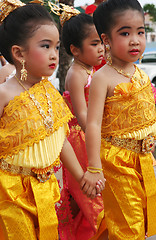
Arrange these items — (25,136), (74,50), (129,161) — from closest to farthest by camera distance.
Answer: (25,136), (129,161), (74,50)

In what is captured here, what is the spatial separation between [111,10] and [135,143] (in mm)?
896

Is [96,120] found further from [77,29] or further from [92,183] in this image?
[77,29]

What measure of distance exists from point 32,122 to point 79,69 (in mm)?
1186

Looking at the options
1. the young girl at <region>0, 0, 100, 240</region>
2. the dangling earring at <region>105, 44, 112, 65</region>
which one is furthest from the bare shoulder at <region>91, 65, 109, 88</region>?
the young girl at <region>0, 0, 100, 240</region>

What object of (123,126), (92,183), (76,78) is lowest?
(92,183)

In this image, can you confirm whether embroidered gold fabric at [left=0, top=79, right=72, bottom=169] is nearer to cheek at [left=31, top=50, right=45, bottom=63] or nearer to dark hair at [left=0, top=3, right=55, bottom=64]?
cheek at [left=31, top=50, right=45, bottom=63]

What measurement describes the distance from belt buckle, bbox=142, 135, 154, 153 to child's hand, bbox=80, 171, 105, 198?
365 mm

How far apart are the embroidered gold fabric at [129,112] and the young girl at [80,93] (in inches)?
24.1

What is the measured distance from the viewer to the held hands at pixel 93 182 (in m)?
2.11

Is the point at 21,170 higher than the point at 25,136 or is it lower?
lower

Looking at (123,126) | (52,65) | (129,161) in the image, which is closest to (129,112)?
(123,126)

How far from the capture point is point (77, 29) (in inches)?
116

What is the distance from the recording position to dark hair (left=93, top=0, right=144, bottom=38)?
2.15 m

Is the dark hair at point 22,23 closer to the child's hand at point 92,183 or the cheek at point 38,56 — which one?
the cheek at point 38,56
